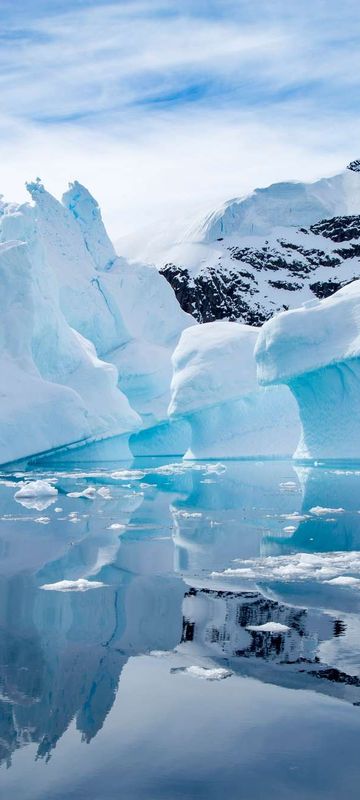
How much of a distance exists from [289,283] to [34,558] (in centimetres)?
5110

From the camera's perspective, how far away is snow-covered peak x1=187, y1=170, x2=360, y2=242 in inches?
2169

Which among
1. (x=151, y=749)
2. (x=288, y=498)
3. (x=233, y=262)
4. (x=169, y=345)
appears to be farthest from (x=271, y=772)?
(x=233, y=262)

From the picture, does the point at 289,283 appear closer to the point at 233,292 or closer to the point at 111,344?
the point at 233,292

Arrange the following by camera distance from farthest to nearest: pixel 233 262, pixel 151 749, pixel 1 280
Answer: pixel 233 262, pixel 1 280, pixel 151 749

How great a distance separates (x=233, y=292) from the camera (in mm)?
55812

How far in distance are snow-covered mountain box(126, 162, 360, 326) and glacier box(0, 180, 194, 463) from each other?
26.3 meters

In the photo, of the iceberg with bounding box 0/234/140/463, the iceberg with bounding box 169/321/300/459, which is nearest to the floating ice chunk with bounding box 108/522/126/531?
the iceberg with bounding box 0/234/140/463

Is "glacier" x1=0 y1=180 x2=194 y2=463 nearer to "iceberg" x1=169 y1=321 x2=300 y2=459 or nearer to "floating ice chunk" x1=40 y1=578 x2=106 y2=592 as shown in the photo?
"iceberg" x1=169 y1=321 x2=300 y2=459

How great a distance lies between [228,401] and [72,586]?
14.1 m

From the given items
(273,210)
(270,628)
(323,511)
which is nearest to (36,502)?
(323,511)

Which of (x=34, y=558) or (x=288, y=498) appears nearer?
(x=34, y=558)

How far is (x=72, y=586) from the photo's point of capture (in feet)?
19.1

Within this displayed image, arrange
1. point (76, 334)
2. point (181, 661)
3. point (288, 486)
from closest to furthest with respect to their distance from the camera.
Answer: point (181, 661)
point (288, 486)
point (76, 334)

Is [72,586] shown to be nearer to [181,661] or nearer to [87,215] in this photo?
[181,661]
